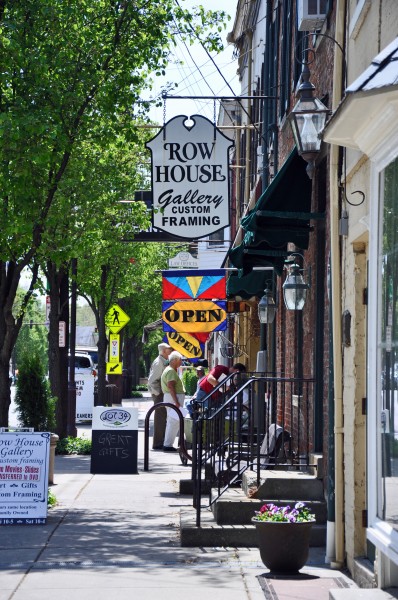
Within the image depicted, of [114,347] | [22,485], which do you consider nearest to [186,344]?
[22,485]

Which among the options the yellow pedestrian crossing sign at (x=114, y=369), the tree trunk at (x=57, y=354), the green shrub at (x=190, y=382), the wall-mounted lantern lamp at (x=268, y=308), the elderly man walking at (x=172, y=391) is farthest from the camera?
the green shrub at (x=190, y=382)

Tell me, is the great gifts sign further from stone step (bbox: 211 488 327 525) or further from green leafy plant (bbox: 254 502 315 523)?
green leafy plant (bbox: 254 502 315 523)

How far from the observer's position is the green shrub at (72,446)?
20.8 metres

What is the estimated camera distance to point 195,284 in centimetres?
2131

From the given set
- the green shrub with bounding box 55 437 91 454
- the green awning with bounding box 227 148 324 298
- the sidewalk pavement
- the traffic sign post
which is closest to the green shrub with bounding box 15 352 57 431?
the green shrub with bounding box 55 437 91 454

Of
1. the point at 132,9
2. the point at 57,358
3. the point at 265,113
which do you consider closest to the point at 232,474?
the point at 132,9

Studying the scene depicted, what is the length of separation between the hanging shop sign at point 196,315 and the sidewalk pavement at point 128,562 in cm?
845

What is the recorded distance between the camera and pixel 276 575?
8.88 m

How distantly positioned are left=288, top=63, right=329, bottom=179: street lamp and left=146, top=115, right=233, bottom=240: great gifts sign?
412cm

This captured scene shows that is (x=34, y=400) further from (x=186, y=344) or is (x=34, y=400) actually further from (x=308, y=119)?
(x=308, y=119)

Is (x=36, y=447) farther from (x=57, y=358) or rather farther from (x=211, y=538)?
(x=57, y=358)

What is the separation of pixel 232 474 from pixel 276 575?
3987 mm

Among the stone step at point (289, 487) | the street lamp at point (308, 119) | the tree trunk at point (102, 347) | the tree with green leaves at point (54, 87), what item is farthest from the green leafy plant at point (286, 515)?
the tree trunk at point (102, 347)

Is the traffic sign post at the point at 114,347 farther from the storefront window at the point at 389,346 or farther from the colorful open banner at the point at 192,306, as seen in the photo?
the storefront window at the point at 389,346
